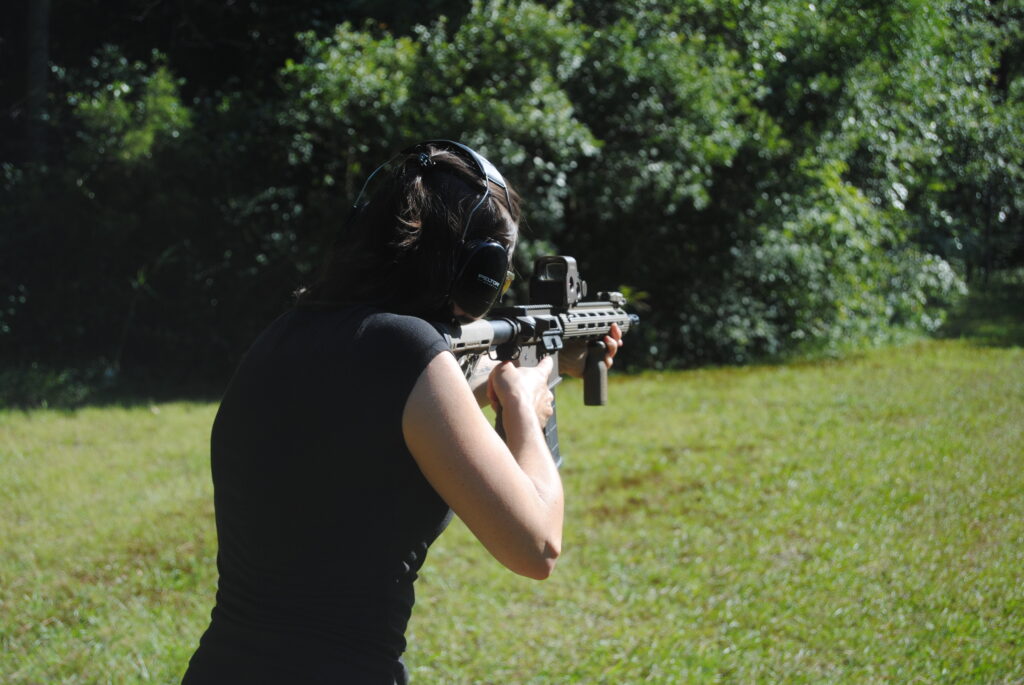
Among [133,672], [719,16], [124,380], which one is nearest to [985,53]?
[719,16]

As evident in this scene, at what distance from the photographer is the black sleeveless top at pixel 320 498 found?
158 centimetres

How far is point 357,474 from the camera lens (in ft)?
5.25

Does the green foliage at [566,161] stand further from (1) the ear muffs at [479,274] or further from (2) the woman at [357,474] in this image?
(2) the woman at [357,474]

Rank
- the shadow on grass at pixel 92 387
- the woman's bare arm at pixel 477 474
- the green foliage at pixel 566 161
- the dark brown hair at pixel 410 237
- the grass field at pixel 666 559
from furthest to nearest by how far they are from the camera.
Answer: the green foliage at pixel 566 161 → the shadow on grass at pixel 92 387 → the grass field at pixel 666 559 → the dark brown hair at pixel 410 237 → the woman's bare arm at pixel 477 474

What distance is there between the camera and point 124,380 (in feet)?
34.0

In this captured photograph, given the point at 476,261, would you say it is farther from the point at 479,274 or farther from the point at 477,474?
the point at 477,474

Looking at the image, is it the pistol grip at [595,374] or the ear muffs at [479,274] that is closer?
the ear muffs at [479,274]

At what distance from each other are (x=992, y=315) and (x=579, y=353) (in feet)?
42.0

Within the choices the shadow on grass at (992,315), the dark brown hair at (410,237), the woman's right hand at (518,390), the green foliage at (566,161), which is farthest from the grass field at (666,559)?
the shadow on grass at (992,315)

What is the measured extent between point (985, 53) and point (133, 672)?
11954mm

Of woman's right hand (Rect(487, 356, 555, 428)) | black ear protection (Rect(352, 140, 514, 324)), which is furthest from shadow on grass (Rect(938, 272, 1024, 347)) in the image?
black ear protection (Rect(352, 140, 514, 324))

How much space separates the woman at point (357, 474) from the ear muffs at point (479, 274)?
0.05 meters

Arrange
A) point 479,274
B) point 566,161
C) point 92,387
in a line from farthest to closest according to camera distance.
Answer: point 566,161
point 92,387
point 479,274

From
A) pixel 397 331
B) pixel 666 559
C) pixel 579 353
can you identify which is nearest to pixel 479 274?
pixel 397 331
